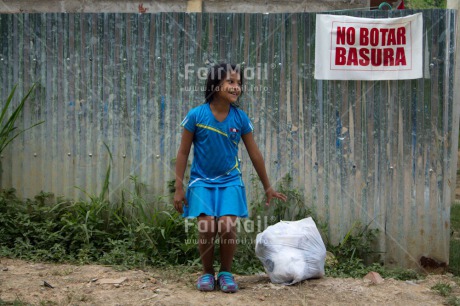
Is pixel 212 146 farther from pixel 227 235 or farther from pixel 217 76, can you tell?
pixel 227 235

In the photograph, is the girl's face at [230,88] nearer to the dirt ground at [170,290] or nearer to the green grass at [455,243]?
the dirt ground at [170,290]

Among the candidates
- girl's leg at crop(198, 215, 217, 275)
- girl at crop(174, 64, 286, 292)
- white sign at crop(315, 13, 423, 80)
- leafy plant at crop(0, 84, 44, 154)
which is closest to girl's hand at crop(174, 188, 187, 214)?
girl at crop(174, 64, 286, 292)

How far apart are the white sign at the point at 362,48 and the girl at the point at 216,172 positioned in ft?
4.47

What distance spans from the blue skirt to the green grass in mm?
2420

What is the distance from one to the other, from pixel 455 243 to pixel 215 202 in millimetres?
3436

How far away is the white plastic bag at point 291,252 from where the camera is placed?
503cm

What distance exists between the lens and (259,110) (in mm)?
6004

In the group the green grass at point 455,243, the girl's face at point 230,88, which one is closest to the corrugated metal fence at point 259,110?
the green grass at point 455,243

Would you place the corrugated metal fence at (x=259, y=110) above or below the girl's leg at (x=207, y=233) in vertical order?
→ above

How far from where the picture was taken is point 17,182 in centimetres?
629

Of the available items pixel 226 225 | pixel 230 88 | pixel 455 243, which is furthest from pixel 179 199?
pixel 455 243

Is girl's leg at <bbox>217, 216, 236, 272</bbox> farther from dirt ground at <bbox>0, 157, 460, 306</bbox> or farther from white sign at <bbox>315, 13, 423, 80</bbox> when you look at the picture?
white sign at <bbox>315, 13, 423, 80</bbox>

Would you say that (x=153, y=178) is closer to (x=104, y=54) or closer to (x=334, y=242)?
(x=104, y=54)

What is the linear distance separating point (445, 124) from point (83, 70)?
10.3 feet
